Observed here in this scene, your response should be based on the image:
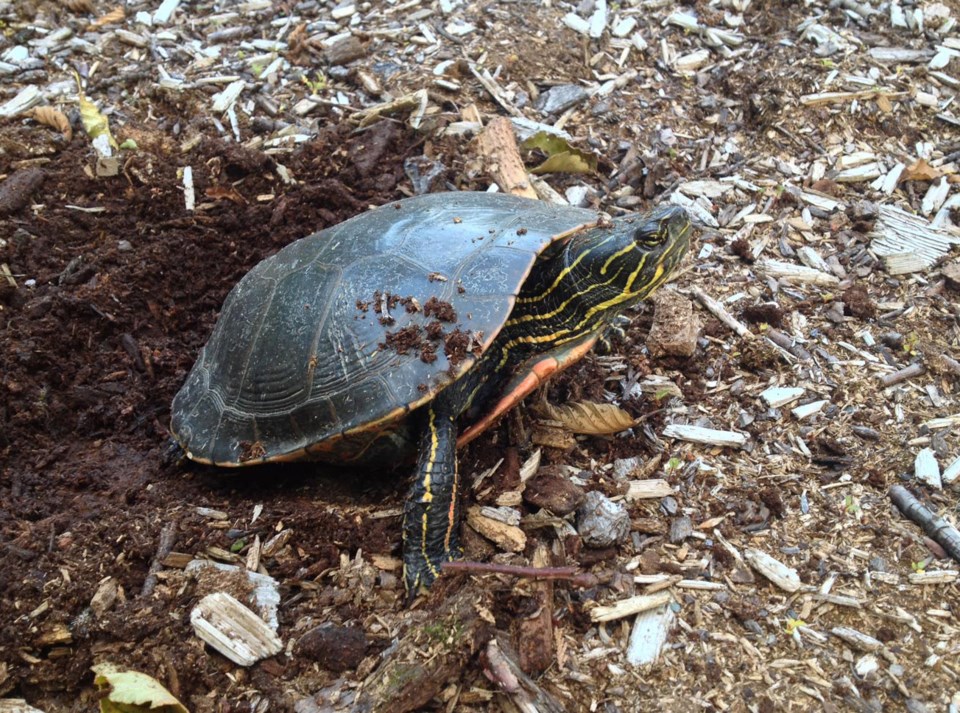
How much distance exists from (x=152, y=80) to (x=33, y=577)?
14.9 ft

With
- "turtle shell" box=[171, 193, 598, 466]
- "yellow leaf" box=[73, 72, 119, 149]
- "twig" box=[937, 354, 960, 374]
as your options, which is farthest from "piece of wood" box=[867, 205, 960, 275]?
"yellow leaf" box=[73, 72, 119, 149]

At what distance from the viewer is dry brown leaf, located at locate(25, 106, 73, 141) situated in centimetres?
568

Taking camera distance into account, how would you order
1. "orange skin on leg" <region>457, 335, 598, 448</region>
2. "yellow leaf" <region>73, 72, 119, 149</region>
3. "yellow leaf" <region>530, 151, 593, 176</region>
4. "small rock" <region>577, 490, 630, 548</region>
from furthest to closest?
"yellow leaf" <region>73, 72, 119, 149</region>
"yellow leaf" <region>530, 151, 593, 176</region>
"orange skin on leg" <region>457, 335, 598, 448</region>
"small rock" <region>577, 490, 630, 548</region>

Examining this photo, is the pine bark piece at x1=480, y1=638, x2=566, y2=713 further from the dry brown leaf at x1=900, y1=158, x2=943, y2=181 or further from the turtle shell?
the dry brown leaf at x1=900, y1=158, x2=943, y2=181

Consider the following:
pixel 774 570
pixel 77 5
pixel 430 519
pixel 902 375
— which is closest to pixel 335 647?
pixel 430 519

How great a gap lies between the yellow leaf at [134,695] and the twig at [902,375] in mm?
4072

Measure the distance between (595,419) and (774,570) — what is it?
118cm

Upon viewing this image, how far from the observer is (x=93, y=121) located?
18.7 ft

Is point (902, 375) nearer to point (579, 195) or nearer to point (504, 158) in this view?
point (579, 195)

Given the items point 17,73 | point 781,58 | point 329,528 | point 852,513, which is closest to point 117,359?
point 329,528

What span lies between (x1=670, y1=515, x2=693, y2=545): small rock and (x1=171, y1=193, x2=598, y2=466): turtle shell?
4.53ft

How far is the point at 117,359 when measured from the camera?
4711 millimetres

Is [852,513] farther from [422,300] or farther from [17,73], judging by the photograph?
[17,73]

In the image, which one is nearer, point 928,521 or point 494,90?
point 928,521
